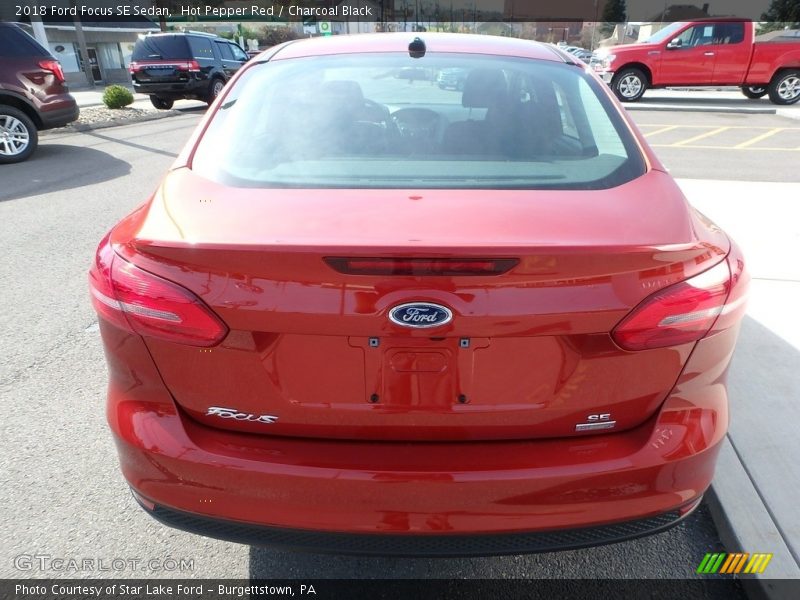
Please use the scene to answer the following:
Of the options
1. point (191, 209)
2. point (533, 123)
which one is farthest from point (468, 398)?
point (533, 123)

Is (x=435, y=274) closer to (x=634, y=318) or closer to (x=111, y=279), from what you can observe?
(x=634, y=318)

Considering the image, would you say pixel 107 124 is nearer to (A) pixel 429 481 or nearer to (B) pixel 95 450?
(B) pixel 95 450

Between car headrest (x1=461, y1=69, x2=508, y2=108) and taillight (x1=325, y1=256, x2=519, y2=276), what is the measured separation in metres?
1.11

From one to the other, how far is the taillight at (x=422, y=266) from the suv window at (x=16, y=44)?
397 inches

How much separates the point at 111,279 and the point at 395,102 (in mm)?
1426

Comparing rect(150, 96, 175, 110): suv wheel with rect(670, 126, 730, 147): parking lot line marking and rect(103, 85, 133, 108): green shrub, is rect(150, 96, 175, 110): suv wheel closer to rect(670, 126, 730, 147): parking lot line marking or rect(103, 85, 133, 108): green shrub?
rect(103, 85, 133, 108): green shrub

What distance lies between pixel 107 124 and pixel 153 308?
46.0 feet

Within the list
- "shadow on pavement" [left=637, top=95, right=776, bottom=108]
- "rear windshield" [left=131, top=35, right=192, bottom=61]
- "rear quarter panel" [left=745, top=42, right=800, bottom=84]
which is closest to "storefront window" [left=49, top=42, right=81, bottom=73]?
"rear windshield" [left=131, top=35, right=192, bottom=61]

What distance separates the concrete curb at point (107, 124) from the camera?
1249cm

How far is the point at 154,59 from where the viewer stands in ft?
52.5

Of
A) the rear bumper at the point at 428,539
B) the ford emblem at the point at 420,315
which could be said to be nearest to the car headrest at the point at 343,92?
the ford emblem at the point at 420,315

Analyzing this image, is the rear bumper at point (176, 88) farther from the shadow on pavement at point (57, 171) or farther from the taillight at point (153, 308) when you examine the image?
the taillight at point (153, 308)

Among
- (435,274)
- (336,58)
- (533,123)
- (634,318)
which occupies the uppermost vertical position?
(336,58)

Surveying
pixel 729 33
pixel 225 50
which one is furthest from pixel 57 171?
pixel 729 33
